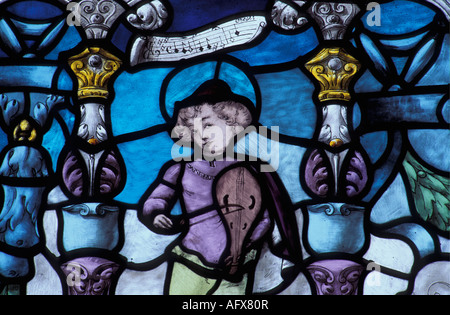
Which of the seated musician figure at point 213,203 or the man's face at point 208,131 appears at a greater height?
the man's face at point 208,131

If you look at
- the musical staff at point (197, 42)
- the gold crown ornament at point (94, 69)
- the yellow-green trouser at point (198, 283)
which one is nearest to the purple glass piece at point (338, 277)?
the yellow-green trouser at point (198, 283)

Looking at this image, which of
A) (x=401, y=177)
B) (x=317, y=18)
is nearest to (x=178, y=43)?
(x=317, y=18)

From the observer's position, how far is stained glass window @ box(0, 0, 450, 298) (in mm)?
5211

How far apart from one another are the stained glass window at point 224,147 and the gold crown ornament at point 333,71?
0.04ft

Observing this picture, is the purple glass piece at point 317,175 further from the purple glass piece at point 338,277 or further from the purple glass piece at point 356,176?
the purple glass piece at point 338,277

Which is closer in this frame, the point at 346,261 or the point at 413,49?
the point at 346,261

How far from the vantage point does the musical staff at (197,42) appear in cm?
557

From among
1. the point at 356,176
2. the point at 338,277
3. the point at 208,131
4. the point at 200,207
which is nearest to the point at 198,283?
the point at 200,207

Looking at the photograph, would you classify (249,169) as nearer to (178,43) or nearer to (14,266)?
(178,43)

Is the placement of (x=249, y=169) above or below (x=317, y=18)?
below

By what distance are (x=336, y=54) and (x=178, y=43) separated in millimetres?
1172

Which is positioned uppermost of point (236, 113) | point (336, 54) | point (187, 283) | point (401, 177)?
point (336, 54)

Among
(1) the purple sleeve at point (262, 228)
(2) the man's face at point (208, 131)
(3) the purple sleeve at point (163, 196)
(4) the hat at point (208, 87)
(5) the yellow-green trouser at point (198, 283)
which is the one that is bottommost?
(5) the yellow-green trouser at point (198, 283)

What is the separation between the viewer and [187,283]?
5.20m
